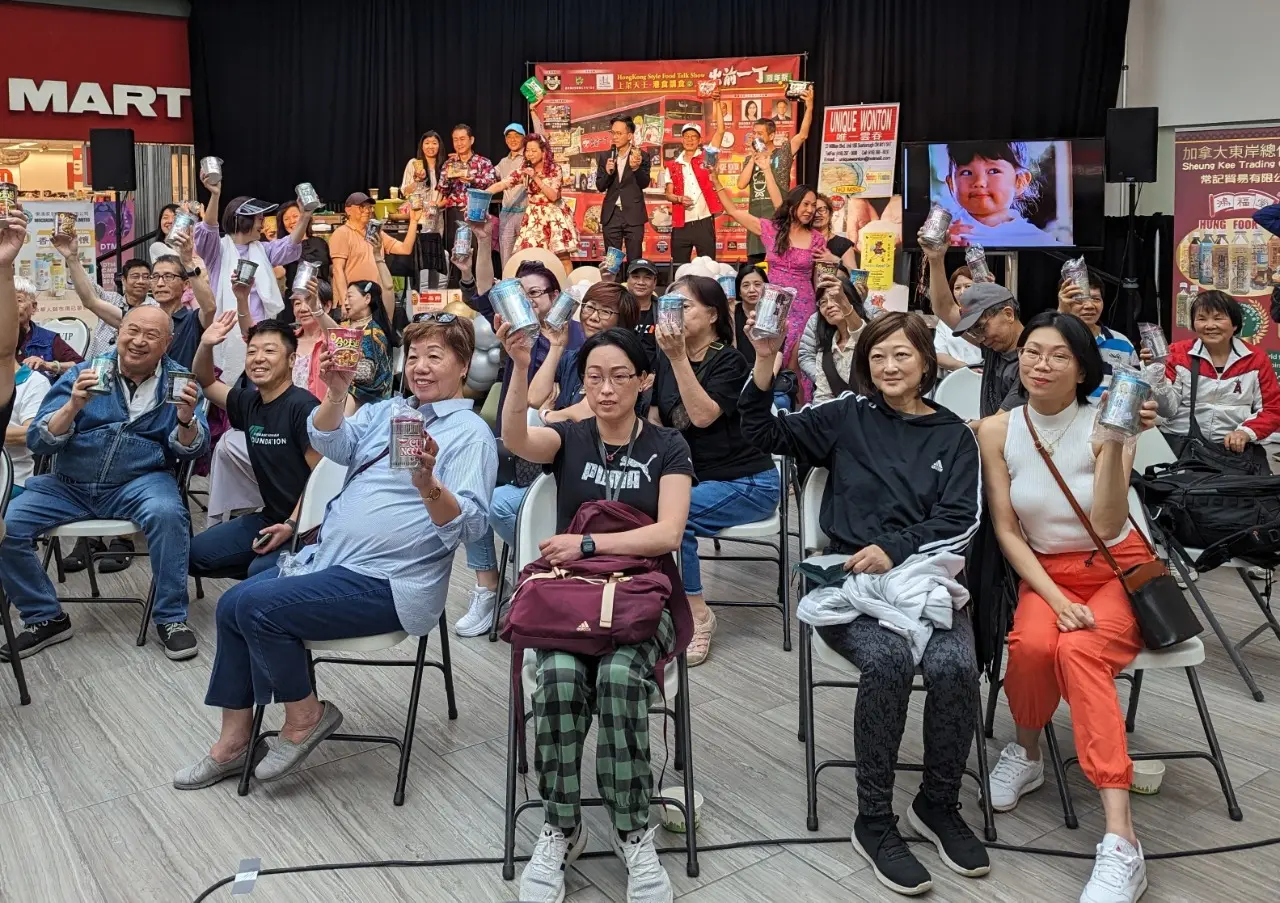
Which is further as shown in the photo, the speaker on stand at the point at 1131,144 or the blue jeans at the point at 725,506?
the speaker on stand at the point at 1131,144

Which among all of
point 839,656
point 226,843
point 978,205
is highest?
point 978,205

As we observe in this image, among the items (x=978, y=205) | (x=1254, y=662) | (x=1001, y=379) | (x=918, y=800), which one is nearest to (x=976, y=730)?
(x=918, y=800)

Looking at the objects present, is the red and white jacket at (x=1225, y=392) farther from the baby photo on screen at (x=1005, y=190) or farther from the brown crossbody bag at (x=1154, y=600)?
the baby photo on screen at (x=1005, y=190)

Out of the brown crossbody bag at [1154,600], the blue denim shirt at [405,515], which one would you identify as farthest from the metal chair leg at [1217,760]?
the blue denim shirt at [405,515]

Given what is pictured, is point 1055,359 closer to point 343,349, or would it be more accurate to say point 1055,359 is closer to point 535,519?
point 535,519

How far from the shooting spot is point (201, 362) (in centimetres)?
378

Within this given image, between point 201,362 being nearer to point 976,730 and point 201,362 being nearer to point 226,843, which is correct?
point 226,843

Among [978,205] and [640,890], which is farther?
[978,205]

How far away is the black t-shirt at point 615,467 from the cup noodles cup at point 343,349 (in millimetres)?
526

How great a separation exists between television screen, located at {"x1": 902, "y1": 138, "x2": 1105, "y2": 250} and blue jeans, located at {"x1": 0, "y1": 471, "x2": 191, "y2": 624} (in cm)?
652

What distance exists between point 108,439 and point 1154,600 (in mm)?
3222

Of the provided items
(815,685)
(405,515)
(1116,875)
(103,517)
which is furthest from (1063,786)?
(103,517)

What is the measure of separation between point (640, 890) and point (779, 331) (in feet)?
4.16

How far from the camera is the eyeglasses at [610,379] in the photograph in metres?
2.48
